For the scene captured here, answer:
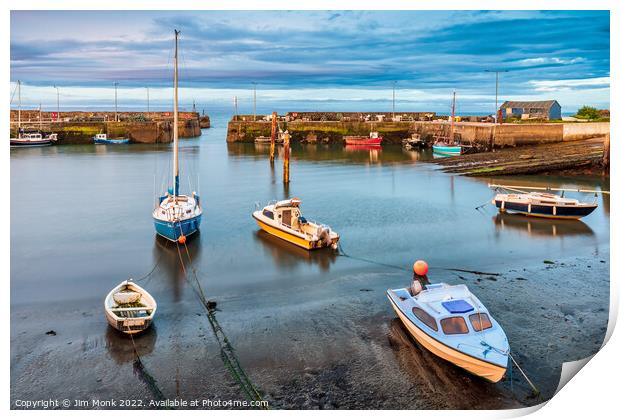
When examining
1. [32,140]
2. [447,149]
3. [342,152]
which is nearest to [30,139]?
[32,140]

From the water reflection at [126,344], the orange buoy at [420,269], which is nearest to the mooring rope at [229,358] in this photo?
the water reflection at [126,344]

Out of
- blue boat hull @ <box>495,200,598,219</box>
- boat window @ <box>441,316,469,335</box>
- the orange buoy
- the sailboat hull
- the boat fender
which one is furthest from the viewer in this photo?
the sailboat hull

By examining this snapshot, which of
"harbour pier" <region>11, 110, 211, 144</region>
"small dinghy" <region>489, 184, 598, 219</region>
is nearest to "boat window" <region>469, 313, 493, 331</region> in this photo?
"small dinghy" <region>489, 184, 598, 219</region>

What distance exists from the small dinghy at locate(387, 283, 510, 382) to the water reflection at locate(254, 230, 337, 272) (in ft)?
11.5

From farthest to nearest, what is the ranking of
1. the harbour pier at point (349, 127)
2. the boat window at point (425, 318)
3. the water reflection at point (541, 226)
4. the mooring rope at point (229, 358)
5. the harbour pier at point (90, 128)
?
the harbour pier at point (90, 128)
the harbour pier at point (349, 127)
the water reflection at point (541, 226)
the boat window at point (425, 318)
the mooring rope at point (229, 358)

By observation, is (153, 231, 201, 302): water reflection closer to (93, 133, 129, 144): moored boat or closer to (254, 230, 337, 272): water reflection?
(254, 230, 337, 272): water reflection

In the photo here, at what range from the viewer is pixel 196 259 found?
41.4 ft

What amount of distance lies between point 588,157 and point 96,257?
61.9 ft

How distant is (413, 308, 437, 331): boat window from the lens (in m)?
8.07

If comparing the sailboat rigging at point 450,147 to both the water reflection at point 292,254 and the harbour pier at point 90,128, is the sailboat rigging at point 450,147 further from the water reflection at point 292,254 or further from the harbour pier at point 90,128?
the water reflection at point 292,254

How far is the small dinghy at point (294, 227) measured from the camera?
1302cm

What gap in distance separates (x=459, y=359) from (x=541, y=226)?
892 centimetres

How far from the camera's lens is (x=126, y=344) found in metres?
8.45

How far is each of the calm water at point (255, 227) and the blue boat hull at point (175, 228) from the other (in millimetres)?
318
